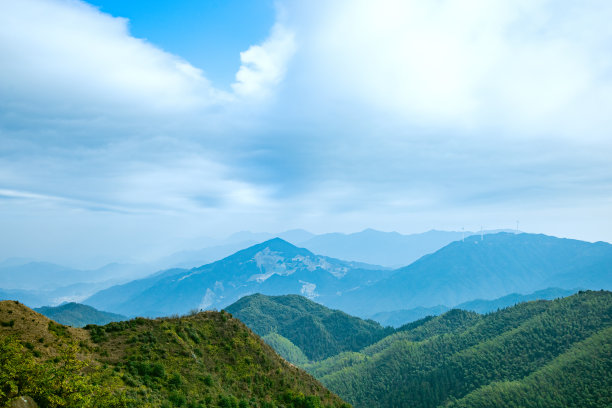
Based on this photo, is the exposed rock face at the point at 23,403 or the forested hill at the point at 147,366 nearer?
the exposed rock face at the point at 23,403

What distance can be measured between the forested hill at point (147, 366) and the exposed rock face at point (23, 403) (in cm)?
50

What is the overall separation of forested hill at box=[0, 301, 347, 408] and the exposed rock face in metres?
0.50

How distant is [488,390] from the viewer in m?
171

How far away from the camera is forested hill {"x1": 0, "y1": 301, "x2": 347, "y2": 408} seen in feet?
109

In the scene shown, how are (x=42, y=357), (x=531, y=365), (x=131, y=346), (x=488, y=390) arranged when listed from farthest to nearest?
(x=531, y=365), (x=488, y=390), (x=131, y=346), (x=42, y=357)

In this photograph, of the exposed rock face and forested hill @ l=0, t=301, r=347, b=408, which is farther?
forested hill @ l=0, t=301, r=347, b=408

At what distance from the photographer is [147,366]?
53.7m

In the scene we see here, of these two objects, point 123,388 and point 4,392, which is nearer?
point 4,392

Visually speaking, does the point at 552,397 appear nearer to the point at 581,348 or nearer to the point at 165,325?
the point at 581,348

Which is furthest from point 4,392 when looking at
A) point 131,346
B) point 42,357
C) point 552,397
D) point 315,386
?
point 552,397

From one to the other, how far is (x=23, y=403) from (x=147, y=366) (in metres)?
24.5

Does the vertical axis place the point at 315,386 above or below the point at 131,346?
below

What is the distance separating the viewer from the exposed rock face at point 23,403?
29.5 metres

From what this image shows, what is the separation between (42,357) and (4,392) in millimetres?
16489
